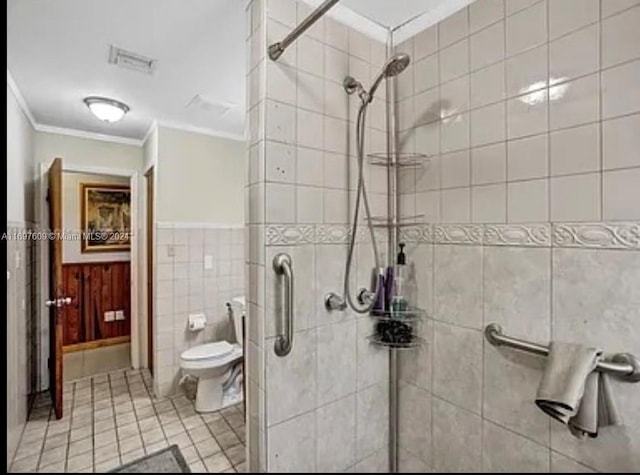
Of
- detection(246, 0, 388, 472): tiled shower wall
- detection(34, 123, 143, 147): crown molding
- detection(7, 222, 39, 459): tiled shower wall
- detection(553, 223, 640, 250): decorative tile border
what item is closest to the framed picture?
detection(34, 123, 143, 147): crown molding

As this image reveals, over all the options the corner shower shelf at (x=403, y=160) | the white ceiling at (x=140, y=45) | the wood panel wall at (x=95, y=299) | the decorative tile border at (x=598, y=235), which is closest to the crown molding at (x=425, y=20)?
the white ceiling at (x=140, y=45)

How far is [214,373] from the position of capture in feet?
7.10

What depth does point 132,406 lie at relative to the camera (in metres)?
1.86

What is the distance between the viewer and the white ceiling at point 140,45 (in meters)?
1.24

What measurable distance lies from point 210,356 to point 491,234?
Result: 6.08 feet

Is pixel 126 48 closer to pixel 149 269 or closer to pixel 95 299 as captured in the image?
pixel 149 269

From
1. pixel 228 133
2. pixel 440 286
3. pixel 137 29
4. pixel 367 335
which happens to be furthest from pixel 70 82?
pixel 440 286

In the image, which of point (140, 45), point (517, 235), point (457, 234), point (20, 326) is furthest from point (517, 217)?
point (20, 326)

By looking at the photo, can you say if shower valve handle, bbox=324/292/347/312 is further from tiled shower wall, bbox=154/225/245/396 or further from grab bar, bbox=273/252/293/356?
tiled shower wall, bbox=154/225/245/396

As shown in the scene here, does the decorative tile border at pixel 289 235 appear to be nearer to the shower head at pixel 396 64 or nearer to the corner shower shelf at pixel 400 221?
the corner shower shelf at pixel 400 221

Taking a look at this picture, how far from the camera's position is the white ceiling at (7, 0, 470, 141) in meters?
1.24

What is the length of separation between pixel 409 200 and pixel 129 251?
249 cm

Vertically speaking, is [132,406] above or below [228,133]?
below

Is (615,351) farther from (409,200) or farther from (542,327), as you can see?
(409,200)
